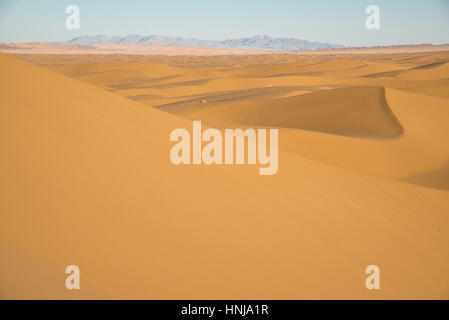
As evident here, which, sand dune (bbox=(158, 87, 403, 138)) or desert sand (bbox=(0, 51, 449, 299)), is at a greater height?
sand dune (bbox=(158, 87, 403, 138))

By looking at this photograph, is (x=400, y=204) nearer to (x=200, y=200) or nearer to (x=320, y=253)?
(x=320, y=253)

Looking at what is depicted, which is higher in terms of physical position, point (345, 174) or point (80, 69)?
point (80, 69)

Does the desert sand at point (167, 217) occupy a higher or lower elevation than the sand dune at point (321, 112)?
lower

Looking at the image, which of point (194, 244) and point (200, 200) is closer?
point (194, 244)

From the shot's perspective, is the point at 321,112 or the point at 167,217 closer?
the point at 167,217

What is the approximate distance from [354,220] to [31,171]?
2941mm

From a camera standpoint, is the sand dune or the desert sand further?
the sand dune

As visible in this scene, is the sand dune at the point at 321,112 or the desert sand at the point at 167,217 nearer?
the desert sand at the point at 167,217

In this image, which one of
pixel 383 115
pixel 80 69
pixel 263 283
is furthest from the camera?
pixel 80 69

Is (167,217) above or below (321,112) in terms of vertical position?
below
